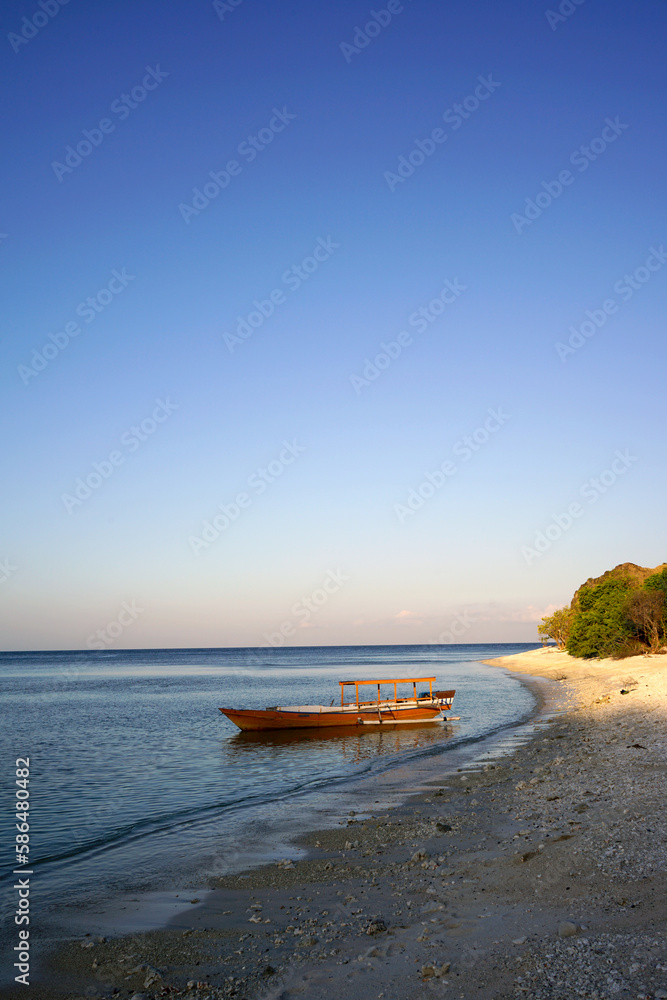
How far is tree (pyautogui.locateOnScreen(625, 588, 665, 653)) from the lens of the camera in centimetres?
6600

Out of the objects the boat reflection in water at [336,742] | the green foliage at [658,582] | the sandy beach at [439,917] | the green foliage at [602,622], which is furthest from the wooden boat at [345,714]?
the green foliage at [602,622]

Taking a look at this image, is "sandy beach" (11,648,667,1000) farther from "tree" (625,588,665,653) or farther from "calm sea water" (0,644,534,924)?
"tree" (625,588,665,653)

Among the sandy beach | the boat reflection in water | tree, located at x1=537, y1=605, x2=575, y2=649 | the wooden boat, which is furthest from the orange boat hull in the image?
tree, located at x1=537, y1=605, x2=575, y2=649

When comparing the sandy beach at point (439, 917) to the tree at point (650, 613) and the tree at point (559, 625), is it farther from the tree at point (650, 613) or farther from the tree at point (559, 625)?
the tree at point (559, 625)

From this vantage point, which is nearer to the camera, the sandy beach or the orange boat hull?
the sandy beach

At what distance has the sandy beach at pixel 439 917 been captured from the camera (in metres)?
7.38

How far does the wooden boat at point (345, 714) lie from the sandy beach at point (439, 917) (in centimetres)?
2358

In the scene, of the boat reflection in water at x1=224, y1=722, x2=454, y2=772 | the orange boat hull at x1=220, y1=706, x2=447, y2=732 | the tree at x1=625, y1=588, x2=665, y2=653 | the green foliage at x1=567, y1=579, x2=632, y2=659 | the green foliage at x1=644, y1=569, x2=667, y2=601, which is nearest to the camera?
the boat reflection in water at x1=224, y1=722, x2=454, y2=772

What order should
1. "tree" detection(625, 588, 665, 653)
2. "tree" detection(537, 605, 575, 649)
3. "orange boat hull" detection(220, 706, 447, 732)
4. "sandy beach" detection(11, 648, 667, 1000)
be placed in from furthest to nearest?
"tree" detection(537, 605, 575, 649)
"tree" detection(625, 588, 665, 653)
"orange boat hull" detection(220, 706, 447, 732)
"sandy beach" detection(11, 648, 667, 1000)

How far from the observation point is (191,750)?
34.0m

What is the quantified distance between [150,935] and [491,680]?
7602cm

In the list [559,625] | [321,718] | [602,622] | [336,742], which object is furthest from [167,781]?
[559,625]

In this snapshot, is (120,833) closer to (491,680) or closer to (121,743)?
(121,743)

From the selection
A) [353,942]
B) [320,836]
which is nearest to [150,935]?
[353,942]
